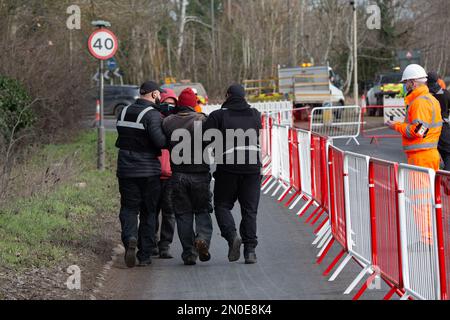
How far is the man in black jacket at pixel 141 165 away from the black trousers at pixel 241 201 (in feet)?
2.26

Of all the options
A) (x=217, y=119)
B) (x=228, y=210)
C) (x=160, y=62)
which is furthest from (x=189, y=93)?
(x=160, y=62)

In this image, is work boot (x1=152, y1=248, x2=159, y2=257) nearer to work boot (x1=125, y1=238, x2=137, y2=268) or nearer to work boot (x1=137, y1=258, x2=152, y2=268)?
work boot (x1=137, y1=258, x2=152, y2=268)

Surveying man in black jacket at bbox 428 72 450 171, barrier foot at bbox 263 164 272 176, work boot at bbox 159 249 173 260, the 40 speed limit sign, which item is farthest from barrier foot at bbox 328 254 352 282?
the 40 speed limit sign

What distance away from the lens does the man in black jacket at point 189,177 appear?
10422mm

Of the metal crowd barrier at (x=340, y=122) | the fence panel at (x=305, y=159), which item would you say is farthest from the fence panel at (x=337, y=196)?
the metal crowd barrier at (x=340, y=122)

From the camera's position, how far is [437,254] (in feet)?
22.2

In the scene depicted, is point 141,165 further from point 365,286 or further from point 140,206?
point 365,286

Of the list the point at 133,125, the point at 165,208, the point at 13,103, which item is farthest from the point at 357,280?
the point at 13,103

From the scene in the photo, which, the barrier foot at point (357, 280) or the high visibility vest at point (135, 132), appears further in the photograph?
the high visibility vest at point (135, 132)

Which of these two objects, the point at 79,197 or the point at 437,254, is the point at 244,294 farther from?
the point at 79,197

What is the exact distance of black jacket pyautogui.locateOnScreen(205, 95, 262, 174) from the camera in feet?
34.3

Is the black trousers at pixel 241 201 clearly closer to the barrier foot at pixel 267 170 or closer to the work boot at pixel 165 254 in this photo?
the work boot at pixel 165 254

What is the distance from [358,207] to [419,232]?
201 cm
